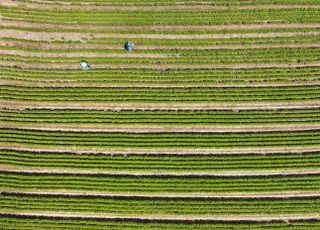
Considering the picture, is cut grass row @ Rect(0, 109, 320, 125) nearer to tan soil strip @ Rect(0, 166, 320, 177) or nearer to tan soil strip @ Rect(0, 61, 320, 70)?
tan soil strip @ Rect(0, 61, 320, 70)

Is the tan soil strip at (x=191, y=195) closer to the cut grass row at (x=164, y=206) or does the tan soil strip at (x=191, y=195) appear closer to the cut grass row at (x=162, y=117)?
the cut grass row at (x=164, y=206)

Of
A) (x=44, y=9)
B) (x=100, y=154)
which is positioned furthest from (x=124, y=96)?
(x=44, y=9)

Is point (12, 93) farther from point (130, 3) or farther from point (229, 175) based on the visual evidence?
point (229, 175)

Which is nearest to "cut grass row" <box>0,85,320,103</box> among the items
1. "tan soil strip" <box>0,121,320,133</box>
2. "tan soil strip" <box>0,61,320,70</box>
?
"tan soil strip" <box>0,61,320,70</box>

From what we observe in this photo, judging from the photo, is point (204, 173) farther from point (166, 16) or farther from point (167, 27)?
point (166, 16)

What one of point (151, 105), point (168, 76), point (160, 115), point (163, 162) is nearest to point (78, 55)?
point (151, 105)

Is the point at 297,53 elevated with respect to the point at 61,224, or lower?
elevated

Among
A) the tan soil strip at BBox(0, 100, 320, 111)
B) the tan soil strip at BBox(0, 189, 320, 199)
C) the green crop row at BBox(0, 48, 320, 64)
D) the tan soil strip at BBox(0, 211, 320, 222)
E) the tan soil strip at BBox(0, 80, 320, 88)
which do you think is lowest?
the tan soil strip at BBox(0, 211, 320, 222)
